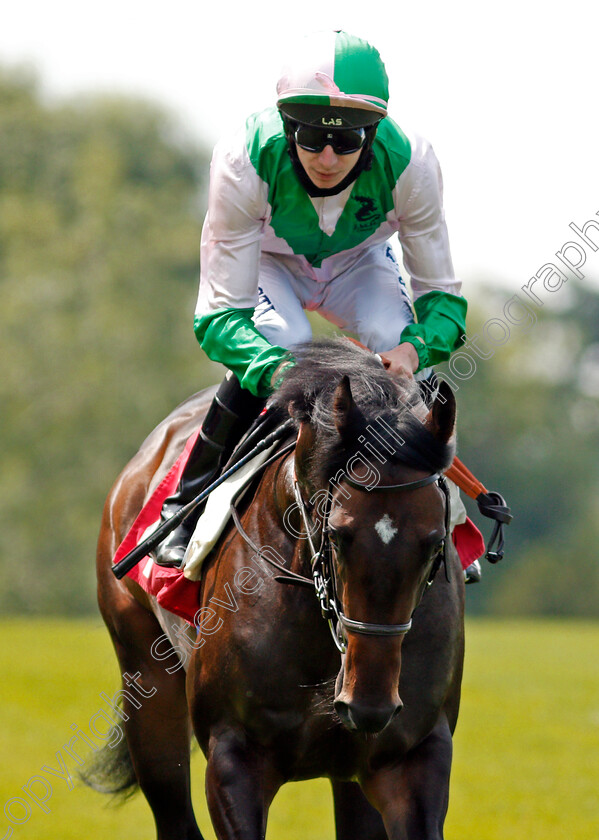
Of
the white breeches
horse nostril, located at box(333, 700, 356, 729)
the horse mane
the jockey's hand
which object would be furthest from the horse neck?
the white breeches

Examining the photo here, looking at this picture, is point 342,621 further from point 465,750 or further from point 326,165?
point 465,750

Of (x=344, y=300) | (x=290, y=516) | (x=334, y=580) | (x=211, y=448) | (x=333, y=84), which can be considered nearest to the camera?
(x=334, y=580)

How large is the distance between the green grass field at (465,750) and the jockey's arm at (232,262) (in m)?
3.14

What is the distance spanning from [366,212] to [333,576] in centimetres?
161

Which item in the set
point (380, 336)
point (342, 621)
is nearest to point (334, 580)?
point (342, 621)

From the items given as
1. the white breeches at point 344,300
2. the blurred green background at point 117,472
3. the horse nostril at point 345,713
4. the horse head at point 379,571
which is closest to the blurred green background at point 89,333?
the blurred green background at point 117,472

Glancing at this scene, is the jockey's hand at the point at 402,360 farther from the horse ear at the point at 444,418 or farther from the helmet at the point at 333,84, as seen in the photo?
the helmet at the point at 333,84

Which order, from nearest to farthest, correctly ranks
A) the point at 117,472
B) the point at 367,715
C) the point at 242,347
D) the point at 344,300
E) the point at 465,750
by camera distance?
the point at 367,715, the point at 242,347, the point at 344,300, the point at 465,750, the point at 117,472

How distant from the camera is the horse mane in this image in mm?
3367

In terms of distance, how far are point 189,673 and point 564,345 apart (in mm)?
56817

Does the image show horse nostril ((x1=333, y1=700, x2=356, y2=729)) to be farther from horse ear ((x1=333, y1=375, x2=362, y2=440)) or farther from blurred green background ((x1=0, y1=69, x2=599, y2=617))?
blurred green background ((x1=0, y1=69, x2=599, y2=617))

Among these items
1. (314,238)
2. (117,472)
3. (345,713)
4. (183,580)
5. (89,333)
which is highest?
(314,238)

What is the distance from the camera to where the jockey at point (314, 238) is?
13.2 ft

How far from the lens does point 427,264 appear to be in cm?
450
